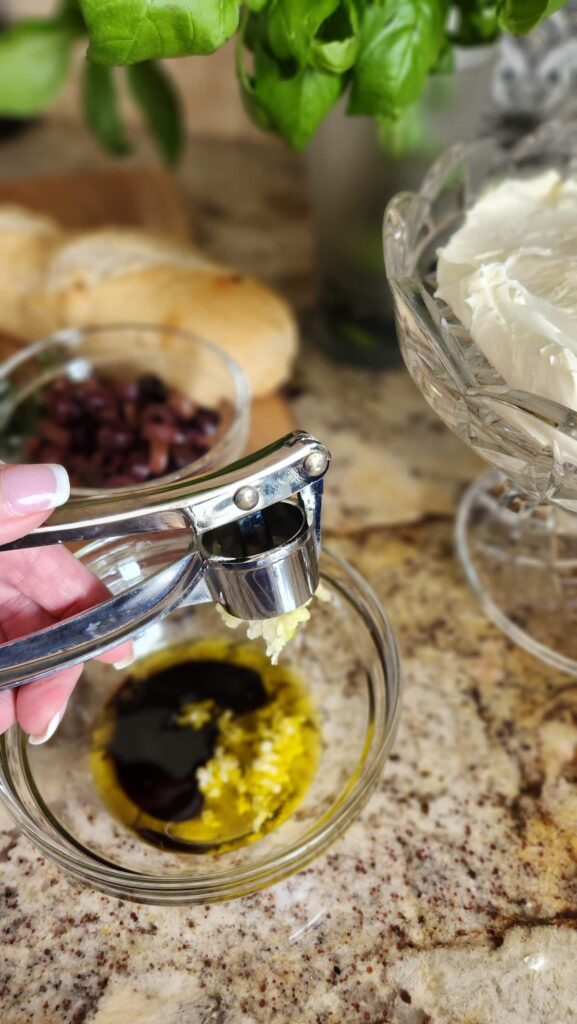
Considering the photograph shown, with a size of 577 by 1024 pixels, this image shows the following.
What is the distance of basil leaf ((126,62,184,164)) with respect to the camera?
1.05 metres

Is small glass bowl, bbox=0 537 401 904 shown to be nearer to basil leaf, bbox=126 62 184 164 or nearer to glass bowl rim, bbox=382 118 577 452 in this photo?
glass bowl rim, bbox=382 118 577 452

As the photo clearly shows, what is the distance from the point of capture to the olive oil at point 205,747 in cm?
66

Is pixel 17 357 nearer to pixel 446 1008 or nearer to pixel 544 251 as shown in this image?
pixel 544 251

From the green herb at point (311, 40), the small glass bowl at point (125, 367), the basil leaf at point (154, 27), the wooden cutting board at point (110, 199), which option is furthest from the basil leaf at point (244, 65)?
the wooden cutting board at point (110, 199)

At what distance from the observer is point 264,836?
65 centimetres

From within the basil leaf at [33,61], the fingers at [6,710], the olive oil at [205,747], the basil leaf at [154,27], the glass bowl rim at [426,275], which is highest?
the basil leaf at [154,27]

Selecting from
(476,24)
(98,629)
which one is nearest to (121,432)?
(98,629)

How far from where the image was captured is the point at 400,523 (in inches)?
35.1

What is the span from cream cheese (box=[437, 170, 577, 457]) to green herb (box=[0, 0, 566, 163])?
12 cm

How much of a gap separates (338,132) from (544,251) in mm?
370

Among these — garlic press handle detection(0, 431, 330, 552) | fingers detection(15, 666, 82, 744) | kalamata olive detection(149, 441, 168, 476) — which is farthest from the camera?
kalamata olive detection(149, 441, 168, 476)

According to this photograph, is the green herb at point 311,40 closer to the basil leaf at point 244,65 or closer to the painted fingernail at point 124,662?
the basil leaf at point 244,65

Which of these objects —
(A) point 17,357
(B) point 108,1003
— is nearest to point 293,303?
(A) point 17,357

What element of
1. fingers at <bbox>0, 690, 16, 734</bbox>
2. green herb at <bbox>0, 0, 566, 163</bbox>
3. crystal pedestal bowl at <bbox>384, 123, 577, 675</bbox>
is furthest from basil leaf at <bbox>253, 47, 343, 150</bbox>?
fingers at <bbox>0, 690, 16, 734</bbox>
